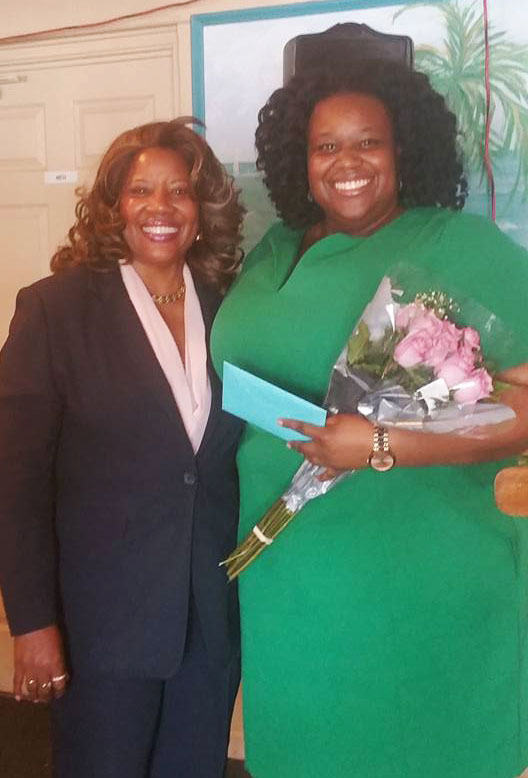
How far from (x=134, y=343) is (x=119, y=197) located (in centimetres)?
33

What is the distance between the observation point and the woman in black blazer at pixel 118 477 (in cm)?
130

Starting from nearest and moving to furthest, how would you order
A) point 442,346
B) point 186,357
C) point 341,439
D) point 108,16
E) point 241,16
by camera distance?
point 442,346
point 341,439
point 186,357
point 241,16
point 108,16

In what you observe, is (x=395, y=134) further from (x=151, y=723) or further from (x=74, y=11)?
(x=151, y=723)

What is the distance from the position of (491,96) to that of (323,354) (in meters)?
0.78

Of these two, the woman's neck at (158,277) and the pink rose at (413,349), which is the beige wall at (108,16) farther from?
the pink rose at (413,349)

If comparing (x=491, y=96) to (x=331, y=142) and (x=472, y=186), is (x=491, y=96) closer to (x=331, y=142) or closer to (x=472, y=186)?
(x=472, y=186)

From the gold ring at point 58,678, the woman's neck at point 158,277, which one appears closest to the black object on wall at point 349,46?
the woman's neck at point 158,277

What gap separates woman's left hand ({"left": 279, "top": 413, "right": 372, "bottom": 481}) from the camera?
44.6 inches

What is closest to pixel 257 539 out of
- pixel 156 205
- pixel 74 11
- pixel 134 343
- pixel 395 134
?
pixel 134 343

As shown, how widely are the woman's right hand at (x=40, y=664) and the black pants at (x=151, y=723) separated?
5 centimetres

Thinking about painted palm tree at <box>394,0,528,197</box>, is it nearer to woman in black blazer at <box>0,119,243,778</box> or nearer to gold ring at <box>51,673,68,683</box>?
woman in black blazer at <box>0,119,243,778</box>

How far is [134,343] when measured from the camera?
4.35 feet

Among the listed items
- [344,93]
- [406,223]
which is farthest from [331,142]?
[406,223]

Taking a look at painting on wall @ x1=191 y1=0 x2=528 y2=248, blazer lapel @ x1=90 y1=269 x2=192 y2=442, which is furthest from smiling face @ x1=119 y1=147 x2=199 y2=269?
painting on wall @ x1=191 y1=0 x2=528 y2=248
